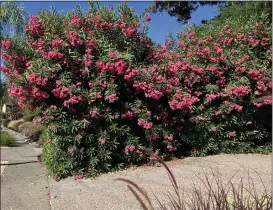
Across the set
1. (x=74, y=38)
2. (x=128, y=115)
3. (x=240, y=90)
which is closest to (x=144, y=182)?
(x=128, y=115)

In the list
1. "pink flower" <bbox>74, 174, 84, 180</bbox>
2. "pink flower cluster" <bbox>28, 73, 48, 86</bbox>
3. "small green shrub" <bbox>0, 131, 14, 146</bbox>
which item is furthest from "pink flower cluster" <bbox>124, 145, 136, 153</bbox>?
"small green shrub" <bbox>0, 131, 14, 146</bbox>

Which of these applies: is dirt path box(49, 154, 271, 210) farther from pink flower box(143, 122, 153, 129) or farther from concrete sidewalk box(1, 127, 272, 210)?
pink flower box(143, 122, 153, 129)

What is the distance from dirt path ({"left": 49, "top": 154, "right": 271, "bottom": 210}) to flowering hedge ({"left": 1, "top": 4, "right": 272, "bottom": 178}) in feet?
1.41

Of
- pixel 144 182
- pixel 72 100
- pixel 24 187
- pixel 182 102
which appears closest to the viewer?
pixel 144 182

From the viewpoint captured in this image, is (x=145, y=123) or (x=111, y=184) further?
(x=145, y=123)

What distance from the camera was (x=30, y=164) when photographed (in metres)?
10.9

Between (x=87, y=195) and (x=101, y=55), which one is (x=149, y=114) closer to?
(x=101, y=55)

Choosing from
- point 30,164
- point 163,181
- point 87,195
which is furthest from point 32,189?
point 30,164

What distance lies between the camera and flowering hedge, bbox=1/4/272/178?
751 cm

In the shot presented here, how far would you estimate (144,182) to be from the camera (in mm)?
6992

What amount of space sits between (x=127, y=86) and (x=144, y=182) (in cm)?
215

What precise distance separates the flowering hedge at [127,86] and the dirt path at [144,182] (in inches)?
16.9

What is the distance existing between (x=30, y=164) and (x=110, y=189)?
4.95m

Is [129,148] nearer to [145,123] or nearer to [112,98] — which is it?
[145,123]
